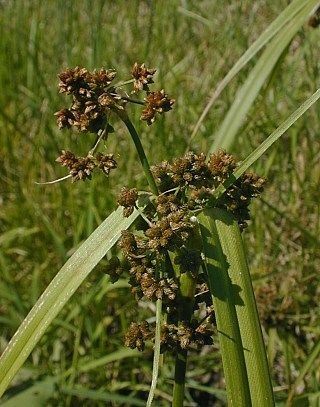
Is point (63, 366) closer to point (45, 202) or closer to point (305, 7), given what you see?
point (45, 202)

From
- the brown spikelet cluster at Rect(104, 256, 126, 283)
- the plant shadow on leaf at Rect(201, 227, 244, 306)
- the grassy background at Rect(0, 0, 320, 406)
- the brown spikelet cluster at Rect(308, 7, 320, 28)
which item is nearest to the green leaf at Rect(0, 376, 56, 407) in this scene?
the grassy background at Rect(0, 0, 320, 406)

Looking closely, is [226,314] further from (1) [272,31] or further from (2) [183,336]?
(1) [272,31]

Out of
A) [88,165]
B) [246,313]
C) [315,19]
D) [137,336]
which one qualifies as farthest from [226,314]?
[315,19]

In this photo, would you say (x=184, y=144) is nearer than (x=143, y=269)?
No

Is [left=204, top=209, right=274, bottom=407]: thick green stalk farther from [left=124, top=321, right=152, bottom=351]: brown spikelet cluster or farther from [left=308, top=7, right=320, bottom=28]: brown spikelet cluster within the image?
[left=308, top=7, right=320, bottom=28]: brown spikelet cluster

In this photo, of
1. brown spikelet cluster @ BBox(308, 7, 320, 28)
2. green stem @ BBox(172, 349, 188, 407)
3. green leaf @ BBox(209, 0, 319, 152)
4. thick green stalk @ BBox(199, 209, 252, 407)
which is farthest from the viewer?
brown spikelet cluster @ BBox(308, 7, 320, 28)

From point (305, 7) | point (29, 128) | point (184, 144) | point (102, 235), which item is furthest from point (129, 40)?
point (102, 235)
